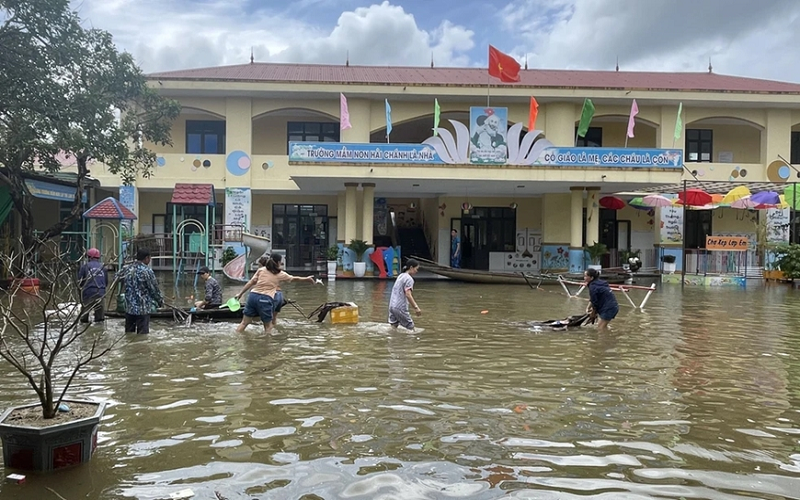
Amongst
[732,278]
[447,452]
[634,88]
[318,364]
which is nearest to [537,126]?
[634,88]

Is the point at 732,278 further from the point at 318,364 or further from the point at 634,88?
the point at 318,364

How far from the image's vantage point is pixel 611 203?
25297 mm

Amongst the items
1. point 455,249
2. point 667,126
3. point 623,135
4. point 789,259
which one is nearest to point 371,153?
point 455,249

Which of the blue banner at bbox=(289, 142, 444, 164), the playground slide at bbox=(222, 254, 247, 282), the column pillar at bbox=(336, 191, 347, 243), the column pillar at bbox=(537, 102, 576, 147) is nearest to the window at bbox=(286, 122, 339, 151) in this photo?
the column pillar at bbox=(336, 191, 347, 243)

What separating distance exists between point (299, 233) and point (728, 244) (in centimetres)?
1710

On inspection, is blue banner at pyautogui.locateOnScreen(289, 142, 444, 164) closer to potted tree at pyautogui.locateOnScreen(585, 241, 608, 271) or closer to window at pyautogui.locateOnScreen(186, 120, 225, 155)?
window at pyautogui.locateOnScreen(186, 120, 225, 155)

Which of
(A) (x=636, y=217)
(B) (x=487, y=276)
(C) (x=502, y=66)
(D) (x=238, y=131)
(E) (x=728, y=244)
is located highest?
(C) (x=502, y=66)

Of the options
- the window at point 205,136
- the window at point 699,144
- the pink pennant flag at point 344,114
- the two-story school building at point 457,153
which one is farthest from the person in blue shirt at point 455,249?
the window at point 699,144

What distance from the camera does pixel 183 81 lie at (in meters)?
22.8

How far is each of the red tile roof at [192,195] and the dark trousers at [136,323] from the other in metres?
10.2

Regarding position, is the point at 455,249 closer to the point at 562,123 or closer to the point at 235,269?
the point at 562,123

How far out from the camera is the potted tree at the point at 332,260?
2150 cm

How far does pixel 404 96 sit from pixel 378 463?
68.0 ft

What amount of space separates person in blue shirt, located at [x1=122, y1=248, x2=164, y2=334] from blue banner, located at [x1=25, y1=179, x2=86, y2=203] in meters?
11.2
